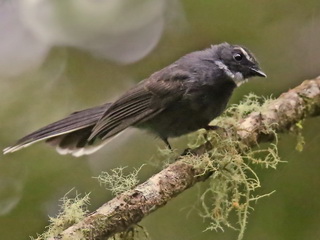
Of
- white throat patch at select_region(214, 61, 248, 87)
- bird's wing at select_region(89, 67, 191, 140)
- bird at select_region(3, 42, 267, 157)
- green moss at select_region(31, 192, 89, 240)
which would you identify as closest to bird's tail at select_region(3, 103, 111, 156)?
bird at select_region(3, 42, 267, 157)

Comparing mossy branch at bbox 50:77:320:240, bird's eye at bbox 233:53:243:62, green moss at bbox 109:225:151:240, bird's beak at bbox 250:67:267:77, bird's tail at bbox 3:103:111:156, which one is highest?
bird's tail at bbox 3:103:111:156

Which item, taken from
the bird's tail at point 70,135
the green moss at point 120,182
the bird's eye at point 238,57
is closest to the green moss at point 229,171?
the green moss at point 120,182

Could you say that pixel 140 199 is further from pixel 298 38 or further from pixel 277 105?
pixel 298 38

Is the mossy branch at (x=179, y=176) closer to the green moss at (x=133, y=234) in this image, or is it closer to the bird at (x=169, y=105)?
the green moss at (x=133, y=234)

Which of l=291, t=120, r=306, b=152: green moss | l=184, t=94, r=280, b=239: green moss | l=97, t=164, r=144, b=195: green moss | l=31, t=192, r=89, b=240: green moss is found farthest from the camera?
l=291, t=120, r=306, b=152: green moss

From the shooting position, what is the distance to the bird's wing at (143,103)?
3125 millimetres

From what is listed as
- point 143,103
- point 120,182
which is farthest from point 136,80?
point 120,182

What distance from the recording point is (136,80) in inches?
159

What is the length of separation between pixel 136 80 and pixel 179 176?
163cm

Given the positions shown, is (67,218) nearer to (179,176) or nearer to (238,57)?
(179,176)

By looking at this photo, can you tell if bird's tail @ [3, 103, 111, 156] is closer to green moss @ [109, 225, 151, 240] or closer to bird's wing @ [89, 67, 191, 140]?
bird's wing @ [89, 67, 191, 140]

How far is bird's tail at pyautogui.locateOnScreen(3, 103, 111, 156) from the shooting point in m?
3.21

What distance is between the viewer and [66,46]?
4117mm

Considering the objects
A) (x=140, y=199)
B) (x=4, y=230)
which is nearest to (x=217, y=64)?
(x=140, y=199)
